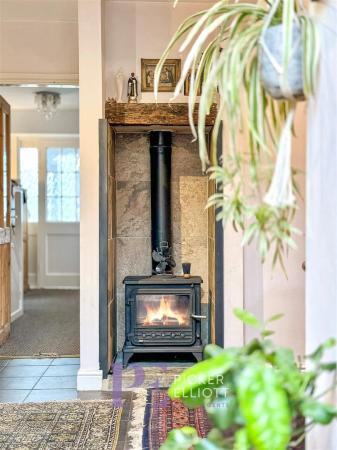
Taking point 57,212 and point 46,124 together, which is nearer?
point 46,124

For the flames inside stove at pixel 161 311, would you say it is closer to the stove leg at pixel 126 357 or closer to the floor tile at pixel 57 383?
the stove leg at pixel 126 357

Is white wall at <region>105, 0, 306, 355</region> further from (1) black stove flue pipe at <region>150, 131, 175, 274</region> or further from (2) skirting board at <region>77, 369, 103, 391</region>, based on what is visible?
(2) skirting board at <region>77, 369, 103, 391</region>

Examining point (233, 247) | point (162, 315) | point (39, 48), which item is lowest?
point (162, 315)

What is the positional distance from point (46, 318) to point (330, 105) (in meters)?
5.36

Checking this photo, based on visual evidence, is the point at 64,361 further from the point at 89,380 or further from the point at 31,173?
the point at 31,173

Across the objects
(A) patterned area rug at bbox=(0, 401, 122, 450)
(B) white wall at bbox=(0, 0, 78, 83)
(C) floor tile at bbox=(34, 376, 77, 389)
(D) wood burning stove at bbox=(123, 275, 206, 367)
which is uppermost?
(B) white wall at bbox=(0, 0, 78, 83)

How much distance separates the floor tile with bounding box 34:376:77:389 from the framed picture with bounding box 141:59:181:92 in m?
2.28

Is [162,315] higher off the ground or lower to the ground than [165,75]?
lower

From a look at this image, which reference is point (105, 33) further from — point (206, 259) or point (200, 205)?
point (206, 259)

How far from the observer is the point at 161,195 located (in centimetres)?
422

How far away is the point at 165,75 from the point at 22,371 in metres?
2.58

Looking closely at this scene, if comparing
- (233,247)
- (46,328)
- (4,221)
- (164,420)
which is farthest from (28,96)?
(164,420)

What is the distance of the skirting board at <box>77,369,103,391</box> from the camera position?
142 inches

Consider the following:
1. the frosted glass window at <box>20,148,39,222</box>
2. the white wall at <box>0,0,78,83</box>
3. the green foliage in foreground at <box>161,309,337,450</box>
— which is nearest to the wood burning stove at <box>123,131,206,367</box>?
the white wall at <box>0,0,78,83</box>
